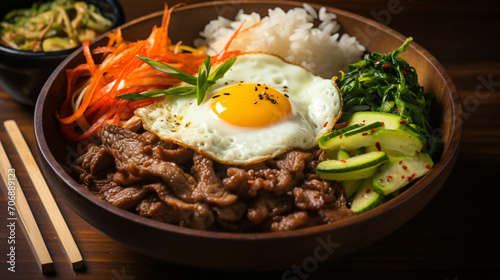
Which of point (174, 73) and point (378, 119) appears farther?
point (174, 73)

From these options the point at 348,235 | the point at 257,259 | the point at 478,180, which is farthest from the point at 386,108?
the point at 257,259

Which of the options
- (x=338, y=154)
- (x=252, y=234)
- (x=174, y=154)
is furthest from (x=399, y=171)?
(x=174, y=154)

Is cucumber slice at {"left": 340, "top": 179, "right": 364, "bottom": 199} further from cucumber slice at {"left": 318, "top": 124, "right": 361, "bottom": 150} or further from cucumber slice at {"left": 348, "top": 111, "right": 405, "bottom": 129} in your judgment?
cucumber slice at {"left": 348, "top": 111, "right": 405, "bottom": 129}

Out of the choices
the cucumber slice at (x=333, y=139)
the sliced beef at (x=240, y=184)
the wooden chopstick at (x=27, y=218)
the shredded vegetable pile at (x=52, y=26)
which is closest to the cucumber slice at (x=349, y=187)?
the cucumber slice at (x=333, y=139)

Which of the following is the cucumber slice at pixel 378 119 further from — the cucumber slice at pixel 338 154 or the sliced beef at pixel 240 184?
the sliced beef at pixel 240 184

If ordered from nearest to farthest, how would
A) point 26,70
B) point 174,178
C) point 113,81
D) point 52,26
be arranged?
1. point 174,178
2. point 113,81
3. point 26,70
4. point 52,26

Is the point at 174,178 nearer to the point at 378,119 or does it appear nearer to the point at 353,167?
the point at 353,167
